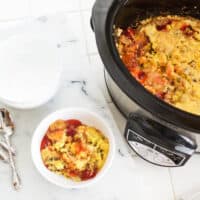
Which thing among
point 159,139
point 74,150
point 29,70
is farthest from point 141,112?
point 29,70

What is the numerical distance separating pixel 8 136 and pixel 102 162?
20 centimetres

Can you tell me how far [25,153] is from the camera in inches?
35.4

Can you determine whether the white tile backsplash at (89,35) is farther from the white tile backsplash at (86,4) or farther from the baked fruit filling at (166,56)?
the baked fruit filling at (166,56)

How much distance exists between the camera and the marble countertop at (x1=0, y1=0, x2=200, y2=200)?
877mm

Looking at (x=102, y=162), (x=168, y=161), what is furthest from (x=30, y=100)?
(x=168, y=161)

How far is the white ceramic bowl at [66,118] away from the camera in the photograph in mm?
826

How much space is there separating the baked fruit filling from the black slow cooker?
5 centimetres

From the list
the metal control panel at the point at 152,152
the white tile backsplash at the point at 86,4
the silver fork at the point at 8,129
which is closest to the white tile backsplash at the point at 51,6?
the white tile backsplash at the point at 86,4

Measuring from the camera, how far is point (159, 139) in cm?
76

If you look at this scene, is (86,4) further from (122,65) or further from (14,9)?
(122,65)

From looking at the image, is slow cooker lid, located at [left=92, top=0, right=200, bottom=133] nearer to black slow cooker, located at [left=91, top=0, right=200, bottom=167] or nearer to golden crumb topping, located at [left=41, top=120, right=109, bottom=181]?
black slow cooker, located at [left=91, top=0, right=200, bottom=167]

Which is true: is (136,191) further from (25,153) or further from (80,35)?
(80,35)

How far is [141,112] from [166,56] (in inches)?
7.5

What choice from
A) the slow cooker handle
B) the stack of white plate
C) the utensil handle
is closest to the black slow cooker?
the slow cooker handle
